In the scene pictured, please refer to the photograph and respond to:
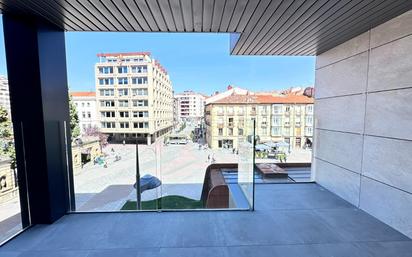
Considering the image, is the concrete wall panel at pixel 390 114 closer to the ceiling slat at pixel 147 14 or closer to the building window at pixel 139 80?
the ceiling slat at pixel 147 14

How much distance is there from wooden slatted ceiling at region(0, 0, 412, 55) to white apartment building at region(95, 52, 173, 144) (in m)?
23.8

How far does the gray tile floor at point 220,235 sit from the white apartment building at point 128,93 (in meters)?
23.7

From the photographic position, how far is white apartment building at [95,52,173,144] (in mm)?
26969

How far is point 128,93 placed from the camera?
28453mm

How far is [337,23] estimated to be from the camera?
10.8 feet

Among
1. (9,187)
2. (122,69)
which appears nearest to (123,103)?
(122,69)

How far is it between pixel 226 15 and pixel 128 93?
27.8 metres

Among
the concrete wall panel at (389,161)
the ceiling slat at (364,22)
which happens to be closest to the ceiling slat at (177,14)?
the ceiling slat at (364,22)

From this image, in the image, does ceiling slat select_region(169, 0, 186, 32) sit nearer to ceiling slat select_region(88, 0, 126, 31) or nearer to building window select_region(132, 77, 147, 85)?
ceiling slat select_region(88, 0, 126, 31)

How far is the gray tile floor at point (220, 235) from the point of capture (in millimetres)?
2629

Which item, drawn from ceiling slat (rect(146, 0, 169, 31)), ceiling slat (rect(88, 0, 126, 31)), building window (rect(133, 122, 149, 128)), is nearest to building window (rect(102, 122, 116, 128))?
building window (rect(133, 122, 149, 128))

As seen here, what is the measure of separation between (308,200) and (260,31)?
3.41m

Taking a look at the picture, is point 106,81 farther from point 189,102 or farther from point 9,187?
point 189,102

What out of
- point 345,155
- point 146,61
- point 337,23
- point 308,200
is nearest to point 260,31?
point 337,23
